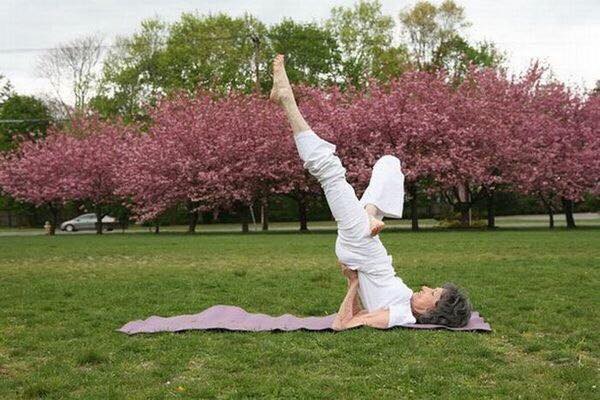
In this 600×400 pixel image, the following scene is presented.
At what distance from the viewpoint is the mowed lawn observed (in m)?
4.86

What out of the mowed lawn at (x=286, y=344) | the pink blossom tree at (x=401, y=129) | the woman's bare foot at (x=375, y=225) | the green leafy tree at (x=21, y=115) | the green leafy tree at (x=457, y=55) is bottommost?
the mowed lawn at (x=286, y=344)

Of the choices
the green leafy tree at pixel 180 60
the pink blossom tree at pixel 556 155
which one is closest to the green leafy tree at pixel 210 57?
the green leafy tree at pixel 180 60

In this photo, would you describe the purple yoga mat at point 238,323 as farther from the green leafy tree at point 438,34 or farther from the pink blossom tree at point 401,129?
the green leafy tree at point 438,34

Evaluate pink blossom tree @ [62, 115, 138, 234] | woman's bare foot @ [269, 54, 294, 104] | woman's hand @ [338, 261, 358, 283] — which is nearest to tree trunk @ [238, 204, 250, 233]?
pink blossom tree @ [62, 115, 138, 234]

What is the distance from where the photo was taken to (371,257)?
22.6ft

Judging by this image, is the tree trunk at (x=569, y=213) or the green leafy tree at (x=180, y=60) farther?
the green leafy tree at (x=180, y=60)

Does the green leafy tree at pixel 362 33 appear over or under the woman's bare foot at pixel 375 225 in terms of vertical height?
over

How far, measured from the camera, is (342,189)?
22.9 feet

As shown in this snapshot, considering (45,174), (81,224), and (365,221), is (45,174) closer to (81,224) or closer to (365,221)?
(81,224)

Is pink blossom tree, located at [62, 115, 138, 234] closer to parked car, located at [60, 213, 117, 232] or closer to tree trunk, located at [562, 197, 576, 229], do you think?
parked car, located at [60, 213, 117, 232]

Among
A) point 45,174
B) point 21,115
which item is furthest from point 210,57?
point 45,174

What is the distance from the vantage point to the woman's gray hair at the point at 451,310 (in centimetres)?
680

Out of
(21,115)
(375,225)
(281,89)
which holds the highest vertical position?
(21,115)

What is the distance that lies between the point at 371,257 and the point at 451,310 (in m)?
0.90
